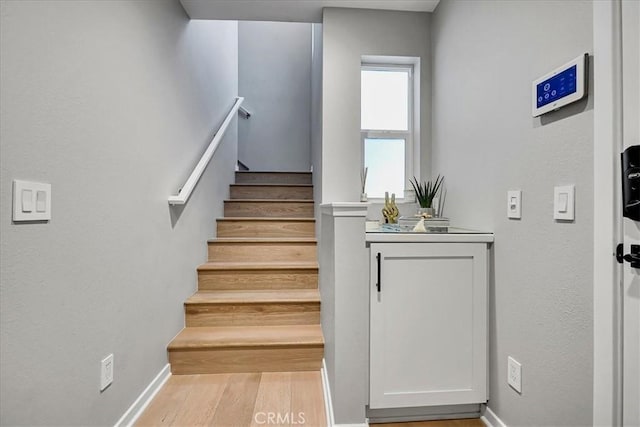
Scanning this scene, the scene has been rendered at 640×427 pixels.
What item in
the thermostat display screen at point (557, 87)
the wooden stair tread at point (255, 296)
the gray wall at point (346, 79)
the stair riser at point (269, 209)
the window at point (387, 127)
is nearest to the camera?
the thermostat display screen at point (557, 87)

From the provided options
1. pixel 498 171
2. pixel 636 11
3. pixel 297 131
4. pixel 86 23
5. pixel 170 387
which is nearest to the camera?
pixel 636 11

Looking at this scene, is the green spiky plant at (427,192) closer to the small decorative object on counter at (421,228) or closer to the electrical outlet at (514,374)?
the small decorative object on counter at (421,228)

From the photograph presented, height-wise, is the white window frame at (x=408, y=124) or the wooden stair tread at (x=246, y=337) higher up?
the white window frame at (x=408, y=124)

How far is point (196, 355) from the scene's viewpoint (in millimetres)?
1966

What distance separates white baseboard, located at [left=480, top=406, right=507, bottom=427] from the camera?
4.78ft

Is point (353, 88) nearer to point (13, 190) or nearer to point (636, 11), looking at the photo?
point (636, 11)

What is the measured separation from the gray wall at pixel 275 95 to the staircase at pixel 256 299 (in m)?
1.45

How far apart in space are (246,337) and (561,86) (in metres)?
2.01

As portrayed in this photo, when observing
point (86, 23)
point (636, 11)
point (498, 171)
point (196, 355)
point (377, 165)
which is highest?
point (86, 23)

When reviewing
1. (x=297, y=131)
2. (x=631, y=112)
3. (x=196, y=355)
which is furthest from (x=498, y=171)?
(x=297, y=131)

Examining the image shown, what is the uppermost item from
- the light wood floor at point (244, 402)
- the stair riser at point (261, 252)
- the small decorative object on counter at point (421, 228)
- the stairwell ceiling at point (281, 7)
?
the stairwell ceiling at point (281, 7)

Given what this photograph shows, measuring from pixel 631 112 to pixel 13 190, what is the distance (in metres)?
1.74

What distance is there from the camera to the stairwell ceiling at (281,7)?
226cm

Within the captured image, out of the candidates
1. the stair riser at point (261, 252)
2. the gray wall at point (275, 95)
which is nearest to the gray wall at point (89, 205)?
the stair riser at point (261, 252)
